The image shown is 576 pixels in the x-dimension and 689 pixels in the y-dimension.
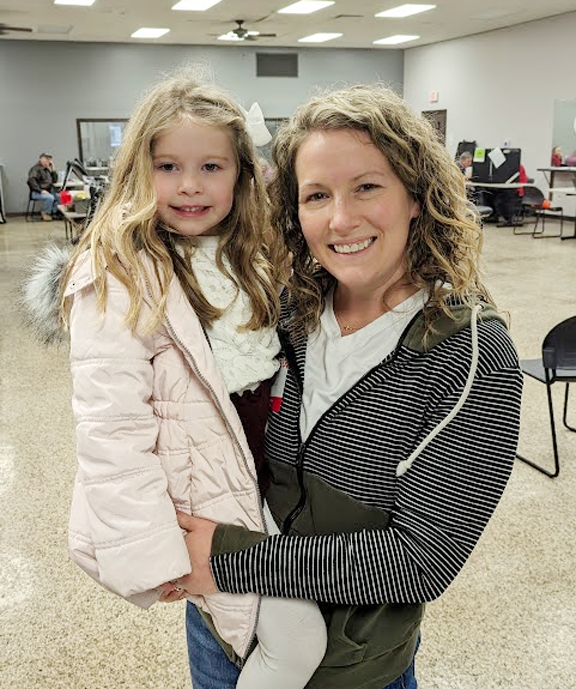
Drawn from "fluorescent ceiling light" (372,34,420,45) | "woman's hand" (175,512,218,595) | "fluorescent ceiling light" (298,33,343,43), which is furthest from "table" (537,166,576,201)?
"woman's hand" (175,512,218,595)

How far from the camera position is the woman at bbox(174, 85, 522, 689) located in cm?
98

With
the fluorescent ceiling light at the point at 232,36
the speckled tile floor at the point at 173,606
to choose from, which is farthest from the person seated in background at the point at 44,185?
the speckled tile floor at the point at 173,606

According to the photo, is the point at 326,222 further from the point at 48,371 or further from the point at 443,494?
the point at 48,371

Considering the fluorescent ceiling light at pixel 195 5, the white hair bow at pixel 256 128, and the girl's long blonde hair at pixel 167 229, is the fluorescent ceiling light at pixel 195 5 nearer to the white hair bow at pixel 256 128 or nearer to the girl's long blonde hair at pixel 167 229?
the white hair bow at pixel 256 128

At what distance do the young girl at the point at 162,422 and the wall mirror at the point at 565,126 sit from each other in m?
13.3

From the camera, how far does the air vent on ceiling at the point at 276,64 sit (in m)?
16.8

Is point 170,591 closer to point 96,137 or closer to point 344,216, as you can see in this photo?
point 344,216

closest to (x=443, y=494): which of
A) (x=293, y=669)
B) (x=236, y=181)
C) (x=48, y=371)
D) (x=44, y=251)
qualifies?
(x=293, y=669)

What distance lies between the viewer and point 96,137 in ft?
52.9

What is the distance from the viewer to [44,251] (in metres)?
1.58

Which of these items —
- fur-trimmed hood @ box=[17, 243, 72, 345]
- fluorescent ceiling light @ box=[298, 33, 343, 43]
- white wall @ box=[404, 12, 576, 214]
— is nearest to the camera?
fur-trimmed hood @ box=[17, 243, 72, 345]

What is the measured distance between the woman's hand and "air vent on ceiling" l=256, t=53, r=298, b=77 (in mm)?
17035

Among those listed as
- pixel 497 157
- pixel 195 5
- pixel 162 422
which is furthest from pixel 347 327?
pixel 497 157

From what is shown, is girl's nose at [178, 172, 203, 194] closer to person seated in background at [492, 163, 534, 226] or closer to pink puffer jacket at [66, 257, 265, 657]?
pink puffer jacket at [66, 257, 265, 657]
